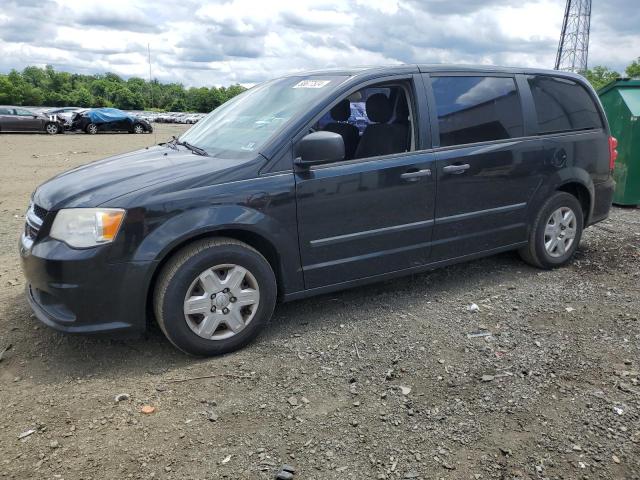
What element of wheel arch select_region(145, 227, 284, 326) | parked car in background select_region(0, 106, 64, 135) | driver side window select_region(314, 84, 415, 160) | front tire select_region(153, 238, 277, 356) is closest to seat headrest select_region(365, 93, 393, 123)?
driver side window select_region(314, 84, 415, 160)

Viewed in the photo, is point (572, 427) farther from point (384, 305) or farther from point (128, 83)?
point (128, 83)

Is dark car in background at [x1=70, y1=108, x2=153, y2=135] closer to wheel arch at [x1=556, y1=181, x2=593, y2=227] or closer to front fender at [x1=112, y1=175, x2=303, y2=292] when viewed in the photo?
wheel arch at [x1=556, y1=181, x2=593, y2=227]

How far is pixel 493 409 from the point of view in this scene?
119 inches

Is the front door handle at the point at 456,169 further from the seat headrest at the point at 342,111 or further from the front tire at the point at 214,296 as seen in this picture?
the front tire at the point at 214,296

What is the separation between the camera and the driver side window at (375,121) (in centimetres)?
427

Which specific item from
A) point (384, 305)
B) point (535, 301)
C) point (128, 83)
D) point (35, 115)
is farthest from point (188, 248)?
point (128, 83)

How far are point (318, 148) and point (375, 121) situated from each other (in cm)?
116

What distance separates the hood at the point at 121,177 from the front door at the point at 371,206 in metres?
0.61

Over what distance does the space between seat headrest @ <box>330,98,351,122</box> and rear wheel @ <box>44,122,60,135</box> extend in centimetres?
2773

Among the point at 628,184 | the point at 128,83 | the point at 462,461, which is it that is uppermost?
the point at 128,83

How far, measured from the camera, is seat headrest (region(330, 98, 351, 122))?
13.7 feet

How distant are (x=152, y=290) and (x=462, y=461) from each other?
207cm

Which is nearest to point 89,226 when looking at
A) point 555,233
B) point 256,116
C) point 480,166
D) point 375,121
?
point 256,116

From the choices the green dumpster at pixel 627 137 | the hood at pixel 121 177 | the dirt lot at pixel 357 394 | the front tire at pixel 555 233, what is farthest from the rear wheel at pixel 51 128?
the front tire at pixel 555 233
